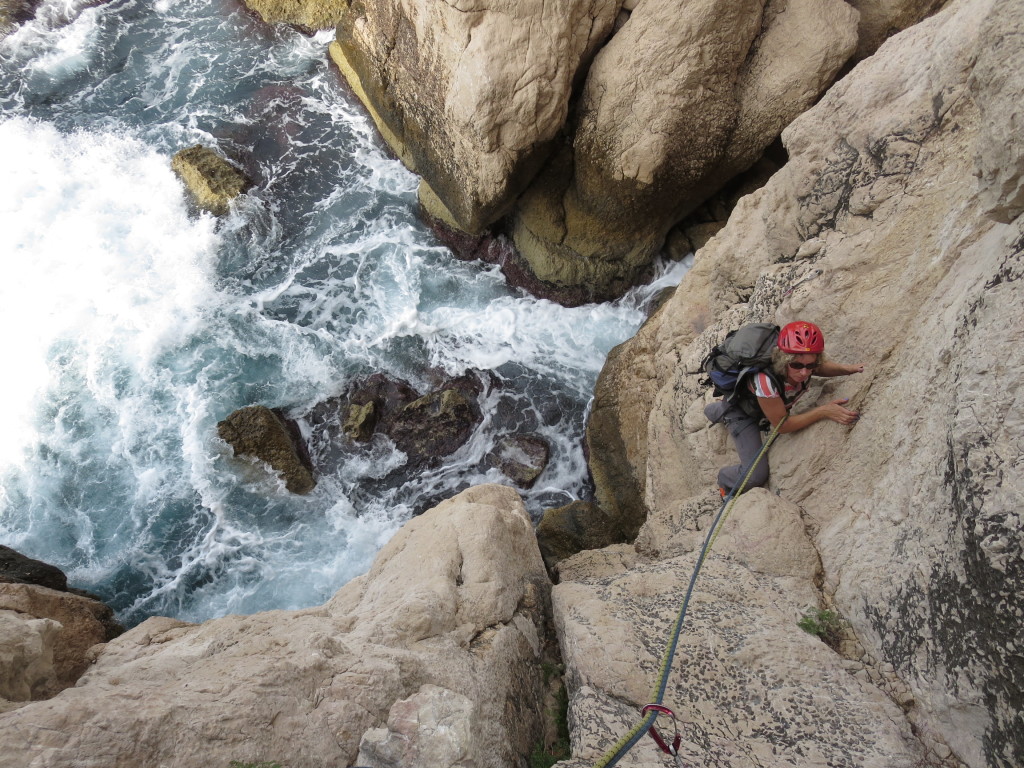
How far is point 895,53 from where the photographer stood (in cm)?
518

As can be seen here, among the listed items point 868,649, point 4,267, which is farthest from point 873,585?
point 4,267

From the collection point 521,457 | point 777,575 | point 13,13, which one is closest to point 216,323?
point 521,457

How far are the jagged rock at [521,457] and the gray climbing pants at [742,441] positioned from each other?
4.37 meters

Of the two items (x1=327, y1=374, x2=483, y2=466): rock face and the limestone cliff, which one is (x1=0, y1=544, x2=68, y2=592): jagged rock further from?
the limestone cliff

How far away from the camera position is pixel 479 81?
866 centimetres

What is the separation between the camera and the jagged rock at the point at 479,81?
335 inches

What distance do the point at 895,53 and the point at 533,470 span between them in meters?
6.85

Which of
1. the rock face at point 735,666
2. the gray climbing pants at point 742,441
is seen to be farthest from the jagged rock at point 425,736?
the gray climbing pants at point 742,441

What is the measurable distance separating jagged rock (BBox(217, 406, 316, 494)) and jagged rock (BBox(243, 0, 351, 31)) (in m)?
10.8

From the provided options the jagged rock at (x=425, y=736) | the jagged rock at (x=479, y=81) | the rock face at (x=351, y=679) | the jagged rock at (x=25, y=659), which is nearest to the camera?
the rock face at (x=351, y=679)

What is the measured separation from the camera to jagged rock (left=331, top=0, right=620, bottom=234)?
8.50 meters

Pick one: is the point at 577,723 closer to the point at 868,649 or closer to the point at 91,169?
the point at 868,649

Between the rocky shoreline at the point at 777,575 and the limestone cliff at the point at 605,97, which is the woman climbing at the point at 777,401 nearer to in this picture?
the rocky shoreline at the point at 777,575

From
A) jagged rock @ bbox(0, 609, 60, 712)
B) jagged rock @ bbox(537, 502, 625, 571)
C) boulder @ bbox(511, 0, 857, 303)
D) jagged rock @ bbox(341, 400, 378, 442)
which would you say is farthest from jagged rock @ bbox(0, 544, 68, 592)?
boulder @ bbox(511, 0, 857, 303)
